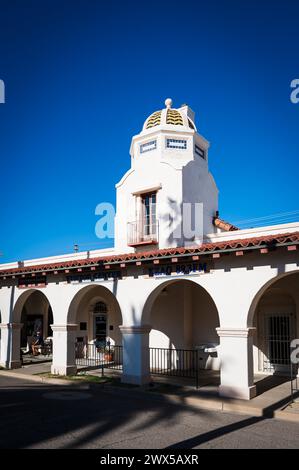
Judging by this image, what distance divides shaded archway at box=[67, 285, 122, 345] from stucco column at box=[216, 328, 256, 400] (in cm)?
743

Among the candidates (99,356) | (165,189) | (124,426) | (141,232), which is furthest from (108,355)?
(124,426)

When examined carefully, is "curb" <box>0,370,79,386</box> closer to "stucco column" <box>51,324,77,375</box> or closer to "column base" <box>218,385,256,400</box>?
"stucco column" <box>51,324,77,375</box>

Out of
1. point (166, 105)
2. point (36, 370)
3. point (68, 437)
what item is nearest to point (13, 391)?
point (36, 370)

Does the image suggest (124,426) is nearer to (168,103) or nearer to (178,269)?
(178,269)

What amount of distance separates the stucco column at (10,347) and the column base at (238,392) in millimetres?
9332

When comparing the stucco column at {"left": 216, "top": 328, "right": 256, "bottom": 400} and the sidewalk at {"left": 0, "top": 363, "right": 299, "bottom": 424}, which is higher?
the stucco column at {"left": 216, "top": 328, "right": 256, "bottom": 400}

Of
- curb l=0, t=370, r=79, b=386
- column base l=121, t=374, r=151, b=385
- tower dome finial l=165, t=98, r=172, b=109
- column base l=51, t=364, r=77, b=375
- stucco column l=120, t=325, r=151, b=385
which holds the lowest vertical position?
curb l=0, t=370, r=79, b=386

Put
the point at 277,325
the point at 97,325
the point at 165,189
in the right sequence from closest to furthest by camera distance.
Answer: the point at 277,325
the point at 165,189
the point at 97,325

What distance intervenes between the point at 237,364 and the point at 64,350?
259 inches

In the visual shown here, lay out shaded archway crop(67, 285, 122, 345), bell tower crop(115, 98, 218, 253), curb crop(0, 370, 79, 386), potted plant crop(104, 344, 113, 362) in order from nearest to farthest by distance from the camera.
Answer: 1. curb crop(0, 370, 79, 386)
2. bell tower crop(115, 98, 218, 253)
3. potted plant crop(104, 344, 113, 362)
4. shaded archway crop(67, 285, 122, 345)

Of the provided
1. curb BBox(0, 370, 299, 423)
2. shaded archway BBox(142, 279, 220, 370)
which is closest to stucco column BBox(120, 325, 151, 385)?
curb BBox(0, 370, 299, 423)

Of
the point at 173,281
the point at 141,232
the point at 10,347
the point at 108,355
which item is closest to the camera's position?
the point at 173,281

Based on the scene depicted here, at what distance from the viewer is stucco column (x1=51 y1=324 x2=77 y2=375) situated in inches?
579

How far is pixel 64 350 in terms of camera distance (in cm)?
1476
